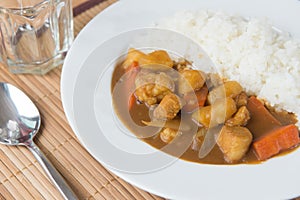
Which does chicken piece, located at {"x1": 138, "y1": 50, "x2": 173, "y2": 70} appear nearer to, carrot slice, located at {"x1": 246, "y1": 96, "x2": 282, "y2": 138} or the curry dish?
the curry dish

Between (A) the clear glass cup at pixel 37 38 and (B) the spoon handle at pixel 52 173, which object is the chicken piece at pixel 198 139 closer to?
(B) the spoon handle at pixel 52 173

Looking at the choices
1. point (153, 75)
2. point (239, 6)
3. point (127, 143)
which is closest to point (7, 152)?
point (127, 143)

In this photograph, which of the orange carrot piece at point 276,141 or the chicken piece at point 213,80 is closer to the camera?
the orange carrot piece at point 276,141

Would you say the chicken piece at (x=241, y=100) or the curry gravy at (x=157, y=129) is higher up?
the chicken piece at (x=241, y=100)

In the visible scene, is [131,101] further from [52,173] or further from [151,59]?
[52,173]

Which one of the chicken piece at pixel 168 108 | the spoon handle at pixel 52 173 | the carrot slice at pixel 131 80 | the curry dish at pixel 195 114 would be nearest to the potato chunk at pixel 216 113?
the curry dish at pixel 195 114

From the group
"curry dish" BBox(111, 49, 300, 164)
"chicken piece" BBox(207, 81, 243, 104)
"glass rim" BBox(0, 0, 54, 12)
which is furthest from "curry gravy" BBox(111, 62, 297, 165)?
"glass rim" BBox(0, 0, 54, 12)
